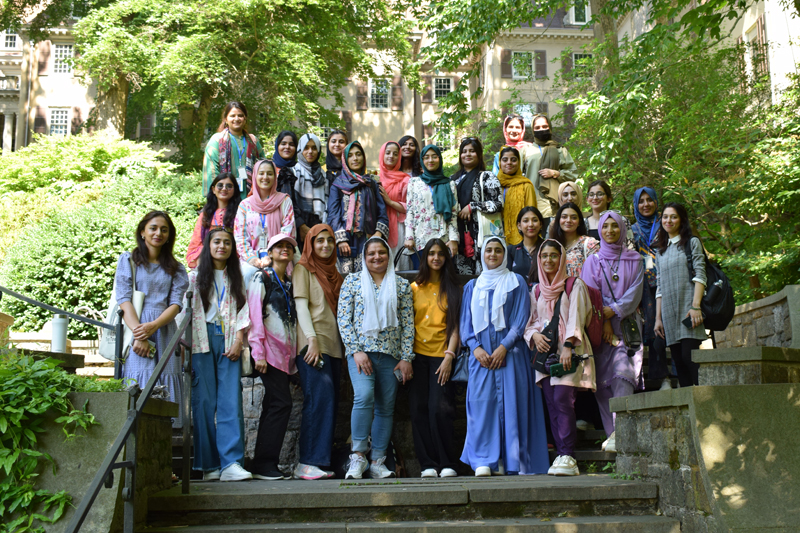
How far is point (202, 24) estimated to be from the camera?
19.2m

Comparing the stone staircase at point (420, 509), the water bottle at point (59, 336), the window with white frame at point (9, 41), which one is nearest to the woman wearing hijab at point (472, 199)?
the stone staircase at point (420, 509)

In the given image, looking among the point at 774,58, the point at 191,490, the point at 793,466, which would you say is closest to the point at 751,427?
the point at 793,466

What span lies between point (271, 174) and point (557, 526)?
422 cm

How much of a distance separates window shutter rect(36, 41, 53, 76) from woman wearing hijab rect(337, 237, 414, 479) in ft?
120

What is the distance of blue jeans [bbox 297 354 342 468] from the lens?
582cm

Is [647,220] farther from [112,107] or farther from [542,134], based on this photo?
[112,107]

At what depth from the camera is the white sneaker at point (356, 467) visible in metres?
5.57

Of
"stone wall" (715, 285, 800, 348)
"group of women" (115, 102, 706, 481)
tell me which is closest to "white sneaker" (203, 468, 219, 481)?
"group of women" (115, 102, 706, 481)

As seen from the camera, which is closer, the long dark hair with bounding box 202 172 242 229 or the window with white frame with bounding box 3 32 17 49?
the long dark hair with bounding box 202 172 242 229

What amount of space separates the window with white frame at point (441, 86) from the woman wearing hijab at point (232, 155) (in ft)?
102

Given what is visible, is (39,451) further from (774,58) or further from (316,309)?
(774,58)

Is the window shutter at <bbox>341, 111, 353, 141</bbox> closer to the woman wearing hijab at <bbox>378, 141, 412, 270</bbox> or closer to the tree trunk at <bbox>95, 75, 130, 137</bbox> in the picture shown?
the tree trunk at <bbox>95, 75, 130, 137</bbox>

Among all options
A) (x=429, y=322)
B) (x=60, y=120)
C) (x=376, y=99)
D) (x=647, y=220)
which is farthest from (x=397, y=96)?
(x=429, y=322)

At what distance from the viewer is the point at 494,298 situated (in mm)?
6000
